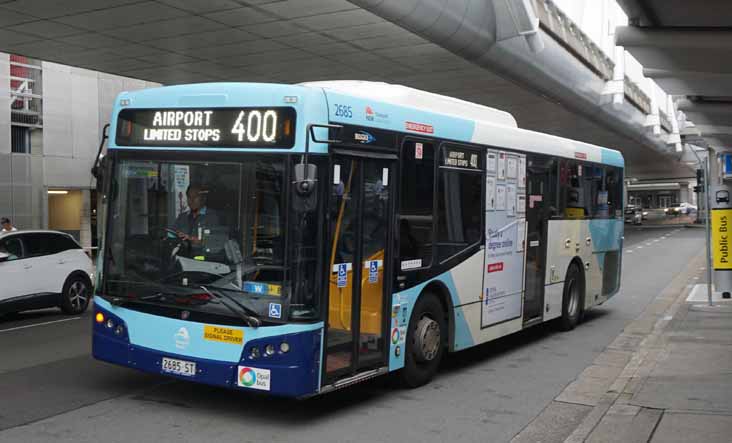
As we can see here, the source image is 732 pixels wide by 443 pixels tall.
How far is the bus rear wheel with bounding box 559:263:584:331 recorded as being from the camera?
13133mm

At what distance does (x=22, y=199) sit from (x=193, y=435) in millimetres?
21395

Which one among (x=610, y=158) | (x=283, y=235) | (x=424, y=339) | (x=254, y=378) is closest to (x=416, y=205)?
(x=424, y=339)

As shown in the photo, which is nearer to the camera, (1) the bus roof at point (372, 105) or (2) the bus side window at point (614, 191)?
(1) the bus roof at point (372, 105)

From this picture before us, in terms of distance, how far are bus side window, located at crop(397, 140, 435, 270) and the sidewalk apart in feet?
6.43

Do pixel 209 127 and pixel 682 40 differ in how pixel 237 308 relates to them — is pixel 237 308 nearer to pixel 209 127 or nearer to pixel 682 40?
pixel 209 127

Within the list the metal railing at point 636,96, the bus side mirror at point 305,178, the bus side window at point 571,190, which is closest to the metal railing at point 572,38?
the metal railing at point 636,96

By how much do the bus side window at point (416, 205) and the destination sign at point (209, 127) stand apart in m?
1.69

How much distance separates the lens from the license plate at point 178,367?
7.19 metres

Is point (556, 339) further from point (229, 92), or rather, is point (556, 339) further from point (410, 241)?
point (229, 92)

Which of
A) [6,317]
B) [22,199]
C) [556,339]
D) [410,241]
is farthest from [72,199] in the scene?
[410,241]

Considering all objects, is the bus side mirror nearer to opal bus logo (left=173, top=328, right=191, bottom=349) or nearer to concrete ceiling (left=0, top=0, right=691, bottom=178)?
opal bus logo (left=173, top=328, right=191, bottom=349)

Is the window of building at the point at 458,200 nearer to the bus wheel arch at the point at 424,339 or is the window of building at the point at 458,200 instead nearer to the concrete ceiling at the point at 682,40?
the bus wheel arch at the point at 424,339

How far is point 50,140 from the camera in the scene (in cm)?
2702

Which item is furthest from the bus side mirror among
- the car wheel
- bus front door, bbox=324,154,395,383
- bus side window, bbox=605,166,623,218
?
bus side window, bbox=605,166,623,218
